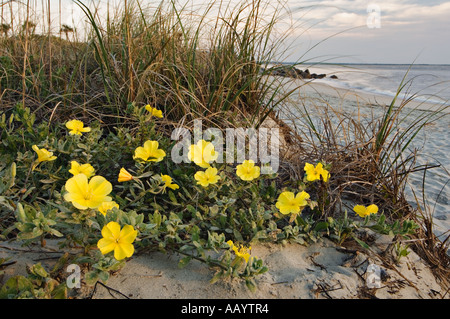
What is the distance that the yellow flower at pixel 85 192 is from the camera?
1.07 meters

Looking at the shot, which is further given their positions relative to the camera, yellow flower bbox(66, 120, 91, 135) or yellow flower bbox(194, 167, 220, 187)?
yellow flower bbox(66, 120, 91, 135)

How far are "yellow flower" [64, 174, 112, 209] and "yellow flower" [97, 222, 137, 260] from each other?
0.29 feet

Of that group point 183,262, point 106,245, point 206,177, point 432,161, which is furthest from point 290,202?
point 432,161

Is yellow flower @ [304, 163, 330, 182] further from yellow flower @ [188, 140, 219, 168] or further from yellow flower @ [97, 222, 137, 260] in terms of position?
yellow flower @ [97, 222, 137, 260]

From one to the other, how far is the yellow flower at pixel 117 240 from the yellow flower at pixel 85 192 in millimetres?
88

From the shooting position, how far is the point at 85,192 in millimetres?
1104

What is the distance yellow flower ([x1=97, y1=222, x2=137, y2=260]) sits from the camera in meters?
1.08

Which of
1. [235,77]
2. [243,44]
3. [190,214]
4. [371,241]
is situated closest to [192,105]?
[235,77]

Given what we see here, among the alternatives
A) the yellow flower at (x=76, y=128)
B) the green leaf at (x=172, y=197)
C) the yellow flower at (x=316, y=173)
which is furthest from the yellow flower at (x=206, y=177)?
the yellow flower at (x=76, y=128)

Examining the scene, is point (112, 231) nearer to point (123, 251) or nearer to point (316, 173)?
point (123, 251)

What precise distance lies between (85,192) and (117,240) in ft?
0.59

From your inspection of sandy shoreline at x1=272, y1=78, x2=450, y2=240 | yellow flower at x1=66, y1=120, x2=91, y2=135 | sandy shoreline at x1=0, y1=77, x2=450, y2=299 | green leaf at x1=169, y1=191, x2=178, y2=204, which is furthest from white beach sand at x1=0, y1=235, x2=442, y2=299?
yellow flower at x1=66, y1=120, x2=91, y2=135

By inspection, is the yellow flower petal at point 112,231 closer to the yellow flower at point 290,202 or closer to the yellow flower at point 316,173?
the yellow flower at point 290,202
